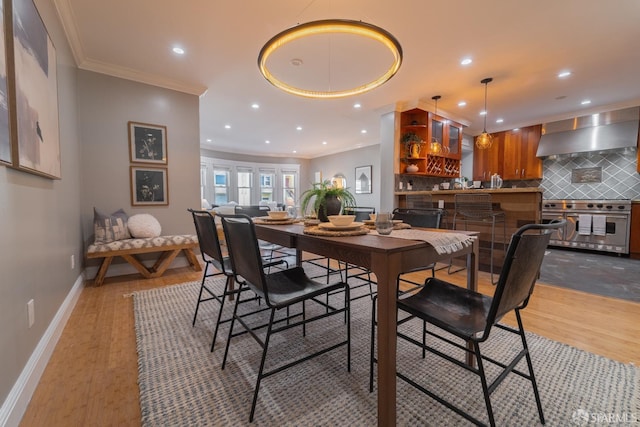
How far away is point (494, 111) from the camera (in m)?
4.84

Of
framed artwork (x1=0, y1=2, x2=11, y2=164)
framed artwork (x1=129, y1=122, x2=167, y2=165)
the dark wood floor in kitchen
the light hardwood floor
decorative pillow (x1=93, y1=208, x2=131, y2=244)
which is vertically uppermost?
framed artwork (x1=129, y1=122, x2=167, y2=165)

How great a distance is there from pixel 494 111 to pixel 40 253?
620 cm

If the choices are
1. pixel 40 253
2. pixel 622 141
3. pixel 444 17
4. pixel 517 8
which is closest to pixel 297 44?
pixel 444 17

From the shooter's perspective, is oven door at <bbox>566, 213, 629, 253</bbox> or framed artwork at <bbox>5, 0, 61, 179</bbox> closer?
framed artwork at <bbox>5, 0, 61, 179</bbox>

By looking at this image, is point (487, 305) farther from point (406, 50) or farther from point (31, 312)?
point (406, 50)

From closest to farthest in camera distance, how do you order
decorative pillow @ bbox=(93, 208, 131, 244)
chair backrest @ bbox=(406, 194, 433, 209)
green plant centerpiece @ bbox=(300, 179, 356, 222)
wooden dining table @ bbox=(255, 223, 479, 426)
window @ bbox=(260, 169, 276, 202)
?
wooden dining table @ bbox=(255, 223, 479, 426) < green plant centerpiece @ bbox=(300, 179, 356, 222) < decorative pillow @ bbox=(93, 208, 131, 244) < chair backrest @ bbox=(406, 194, 433, 209) < window @ bbox=(260, 169, 276, 202)

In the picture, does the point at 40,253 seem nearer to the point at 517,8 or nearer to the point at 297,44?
the point at 297,44

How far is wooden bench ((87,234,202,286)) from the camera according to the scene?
2908 mm

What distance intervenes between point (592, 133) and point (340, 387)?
6.31 m

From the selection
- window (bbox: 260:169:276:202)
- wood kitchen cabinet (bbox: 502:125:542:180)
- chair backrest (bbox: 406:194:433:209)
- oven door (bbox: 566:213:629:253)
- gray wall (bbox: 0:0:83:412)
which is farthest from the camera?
window (bbox: 260:169:276:202)

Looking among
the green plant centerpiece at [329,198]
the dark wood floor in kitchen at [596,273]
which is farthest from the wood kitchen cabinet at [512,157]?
the green plant centerpiece at [329,198]

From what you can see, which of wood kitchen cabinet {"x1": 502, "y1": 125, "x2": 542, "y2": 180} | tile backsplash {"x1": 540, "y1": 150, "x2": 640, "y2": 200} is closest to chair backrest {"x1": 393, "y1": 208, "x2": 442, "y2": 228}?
wood kitchen cabinet {"x1": 502, "y1": 125, "x2": 542, "y2": 180}

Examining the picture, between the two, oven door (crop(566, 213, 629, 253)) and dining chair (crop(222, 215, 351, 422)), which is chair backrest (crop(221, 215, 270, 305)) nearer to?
dining chair (crop(222, 215, 351, 422))

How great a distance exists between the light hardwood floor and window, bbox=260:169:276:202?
254 inches
